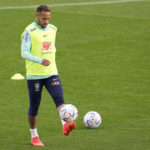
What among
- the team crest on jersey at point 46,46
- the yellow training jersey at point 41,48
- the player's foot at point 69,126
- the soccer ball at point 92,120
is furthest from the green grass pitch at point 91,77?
the team crest on jersey at point 46,46

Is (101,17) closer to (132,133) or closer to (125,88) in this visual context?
(125,88)

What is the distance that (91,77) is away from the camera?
16.7 meters

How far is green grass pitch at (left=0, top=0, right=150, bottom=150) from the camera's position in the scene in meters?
10.7

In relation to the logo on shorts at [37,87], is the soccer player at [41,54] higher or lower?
higher

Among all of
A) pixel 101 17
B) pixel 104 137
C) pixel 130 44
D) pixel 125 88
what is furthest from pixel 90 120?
pixel 101 17

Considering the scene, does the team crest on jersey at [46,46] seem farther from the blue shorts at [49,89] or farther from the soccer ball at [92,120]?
the soccer ball at [92,120]

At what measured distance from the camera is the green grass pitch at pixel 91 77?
35.2 feet

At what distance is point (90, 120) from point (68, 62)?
7.62m

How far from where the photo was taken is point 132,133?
35.8ft

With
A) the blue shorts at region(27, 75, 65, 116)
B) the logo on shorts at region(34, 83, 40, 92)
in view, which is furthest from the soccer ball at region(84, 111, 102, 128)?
the logo on shorts at region(34, 83, 40, 92)

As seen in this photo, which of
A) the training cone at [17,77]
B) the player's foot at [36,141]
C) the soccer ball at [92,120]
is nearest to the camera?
the player's foot at [36,141]

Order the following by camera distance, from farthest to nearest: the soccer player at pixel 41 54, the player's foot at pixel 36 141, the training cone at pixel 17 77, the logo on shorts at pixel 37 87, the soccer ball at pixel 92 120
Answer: the training cone at pixel 17 77, the soccer ball at pixel 92 120, the player's foot at pixel 36 141, the logo on shorts at pixel 37 87, the soccer player at pixel 41 54

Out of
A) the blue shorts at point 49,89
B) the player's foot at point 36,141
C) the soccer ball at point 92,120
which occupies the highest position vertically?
the blue shorts at point 49,89

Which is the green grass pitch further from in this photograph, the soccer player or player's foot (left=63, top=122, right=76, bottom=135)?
the soccer player
